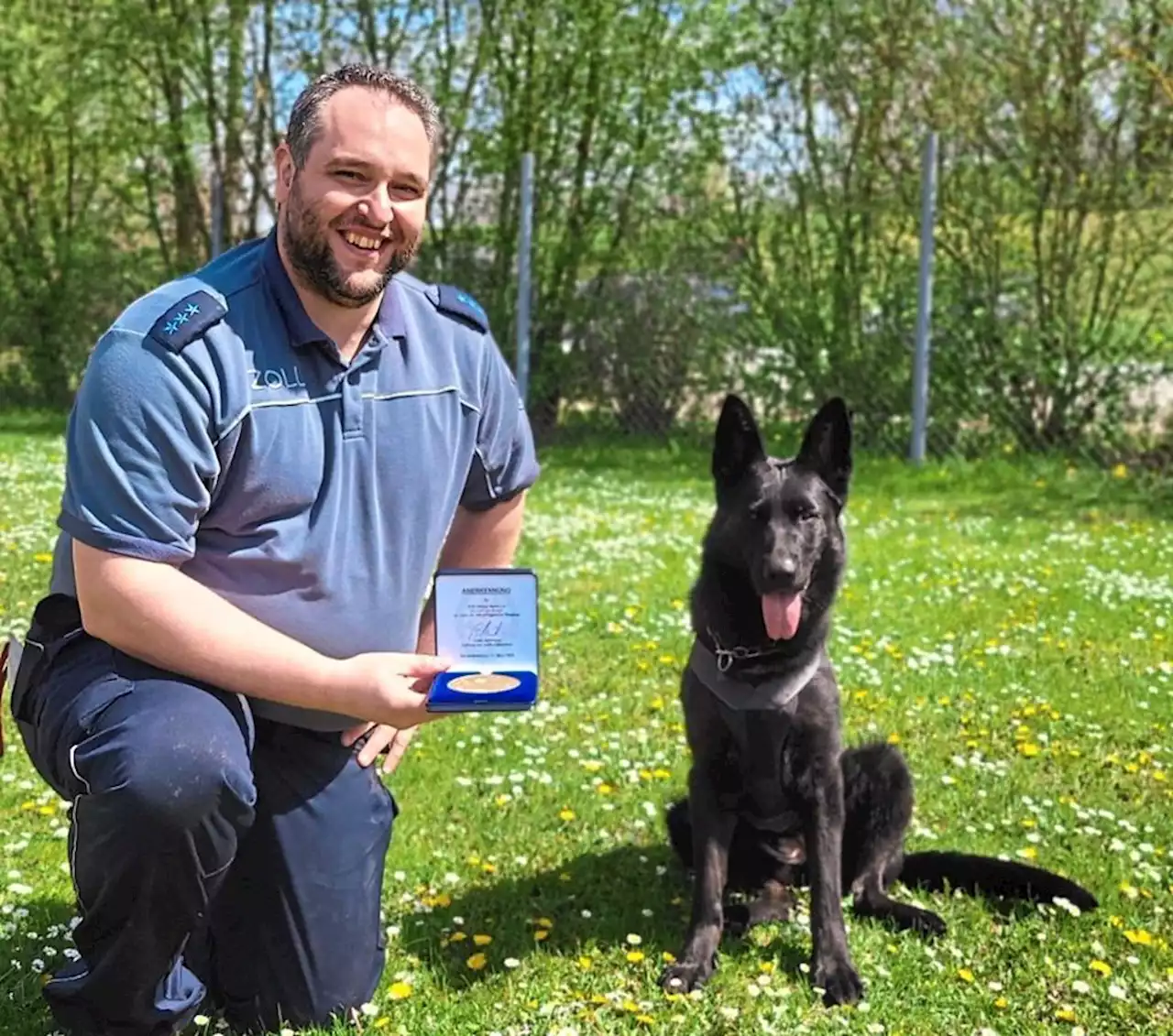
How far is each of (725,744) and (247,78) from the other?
12772mm

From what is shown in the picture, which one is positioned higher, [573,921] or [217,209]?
[217,209]

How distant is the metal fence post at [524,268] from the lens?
1202 cm

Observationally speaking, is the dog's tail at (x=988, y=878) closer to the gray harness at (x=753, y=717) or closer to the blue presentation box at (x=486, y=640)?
the gray harness at (x=753, y=717)

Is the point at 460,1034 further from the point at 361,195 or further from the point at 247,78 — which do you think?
the point at 247,78

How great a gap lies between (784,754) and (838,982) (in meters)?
0.52

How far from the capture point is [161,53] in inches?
554

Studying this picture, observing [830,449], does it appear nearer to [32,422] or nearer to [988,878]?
[988,878]

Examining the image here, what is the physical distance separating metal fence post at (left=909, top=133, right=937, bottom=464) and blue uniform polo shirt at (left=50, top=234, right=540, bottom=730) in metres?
8.18

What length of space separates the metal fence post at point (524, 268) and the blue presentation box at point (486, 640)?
31.6 ft

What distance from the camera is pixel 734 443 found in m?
3.29

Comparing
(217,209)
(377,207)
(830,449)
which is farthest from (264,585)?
(217,209)

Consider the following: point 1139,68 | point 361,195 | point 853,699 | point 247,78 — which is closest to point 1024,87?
point 1139,68

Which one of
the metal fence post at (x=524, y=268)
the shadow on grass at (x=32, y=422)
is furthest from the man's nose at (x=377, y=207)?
the shadow on grass at (x=32, y=422)

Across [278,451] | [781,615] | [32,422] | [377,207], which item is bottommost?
[32,422]
